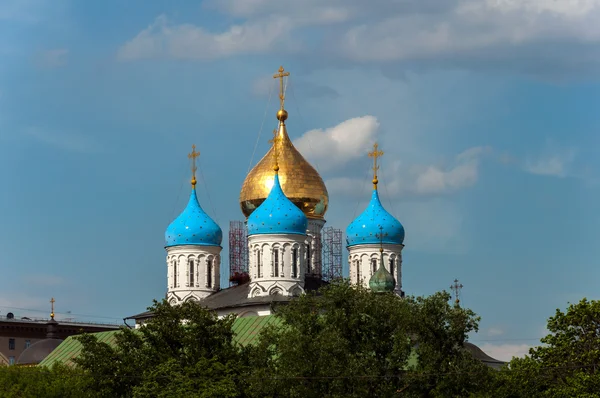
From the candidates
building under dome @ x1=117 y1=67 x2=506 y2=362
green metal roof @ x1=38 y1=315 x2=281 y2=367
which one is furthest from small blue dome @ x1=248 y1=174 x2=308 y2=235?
green metal roof @ x1=38 y1=315 x2=281 y2=367

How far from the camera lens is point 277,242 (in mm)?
65375

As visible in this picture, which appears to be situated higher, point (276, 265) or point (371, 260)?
point (371, 260)

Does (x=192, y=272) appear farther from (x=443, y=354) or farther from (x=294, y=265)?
(x=443, y=354)

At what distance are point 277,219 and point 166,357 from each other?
21.1m

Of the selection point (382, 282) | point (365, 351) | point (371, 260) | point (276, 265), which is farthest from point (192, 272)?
point (365, 351)

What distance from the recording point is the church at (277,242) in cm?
6525

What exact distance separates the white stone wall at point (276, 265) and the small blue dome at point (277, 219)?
27 centimetres

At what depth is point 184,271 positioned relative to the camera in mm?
69562

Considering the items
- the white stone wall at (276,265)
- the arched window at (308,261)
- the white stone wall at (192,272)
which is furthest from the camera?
the arched window at (308,261)

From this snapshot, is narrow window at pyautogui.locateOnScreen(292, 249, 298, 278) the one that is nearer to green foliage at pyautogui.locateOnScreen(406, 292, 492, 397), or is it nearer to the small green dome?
the small green dome

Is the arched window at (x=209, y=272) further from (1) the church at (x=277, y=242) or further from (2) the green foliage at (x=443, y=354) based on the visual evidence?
(2) the green foliage at (x=443, y=354)

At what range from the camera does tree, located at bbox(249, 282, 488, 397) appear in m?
41.8

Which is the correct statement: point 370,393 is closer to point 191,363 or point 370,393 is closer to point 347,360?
point 347,360

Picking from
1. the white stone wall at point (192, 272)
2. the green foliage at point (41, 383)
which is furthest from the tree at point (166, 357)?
the white stone wall at point (192, 272)
